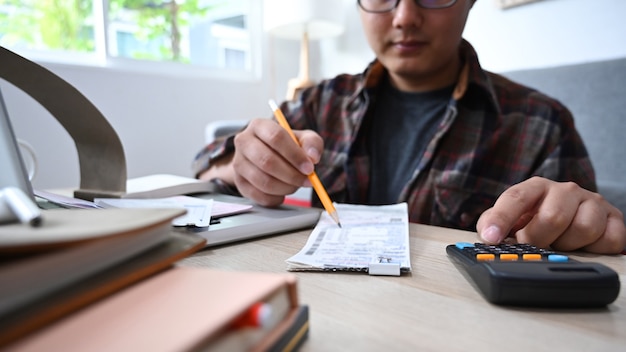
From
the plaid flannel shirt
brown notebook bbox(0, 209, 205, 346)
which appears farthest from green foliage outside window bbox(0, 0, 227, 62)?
brown notebook bbox(0, 209, 205, 346)

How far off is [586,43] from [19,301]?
1.75 m

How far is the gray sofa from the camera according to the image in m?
1.17

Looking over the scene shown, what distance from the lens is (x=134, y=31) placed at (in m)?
1.91

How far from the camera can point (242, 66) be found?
237 cm

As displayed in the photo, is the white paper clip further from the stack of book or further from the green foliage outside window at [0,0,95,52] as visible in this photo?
the green foliage outside window at [0,0,95,52]

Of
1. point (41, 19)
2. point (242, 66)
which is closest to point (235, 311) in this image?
point (41, 19)

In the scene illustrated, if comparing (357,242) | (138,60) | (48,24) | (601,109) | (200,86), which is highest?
(48,24)

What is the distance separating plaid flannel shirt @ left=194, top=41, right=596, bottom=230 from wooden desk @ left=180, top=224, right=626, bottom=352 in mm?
409

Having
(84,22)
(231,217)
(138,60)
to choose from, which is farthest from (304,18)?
(231,217)

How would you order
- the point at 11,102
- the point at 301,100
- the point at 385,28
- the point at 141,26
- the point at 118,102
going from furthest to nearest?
the point at 141,26
the point at 118,102
the point at 11,102
the point at 301,100
the point at 385,28

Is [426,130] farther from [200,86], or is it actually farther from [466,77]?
[200,86]

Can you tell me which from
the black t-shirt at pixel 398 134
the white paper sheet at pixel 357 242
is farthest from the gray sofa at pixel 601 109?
the white paper sheet at pixel 357 242

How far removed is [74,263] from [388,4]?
0.75m

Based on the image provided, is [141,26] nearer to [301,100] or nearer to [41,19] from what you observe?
[41,19]
